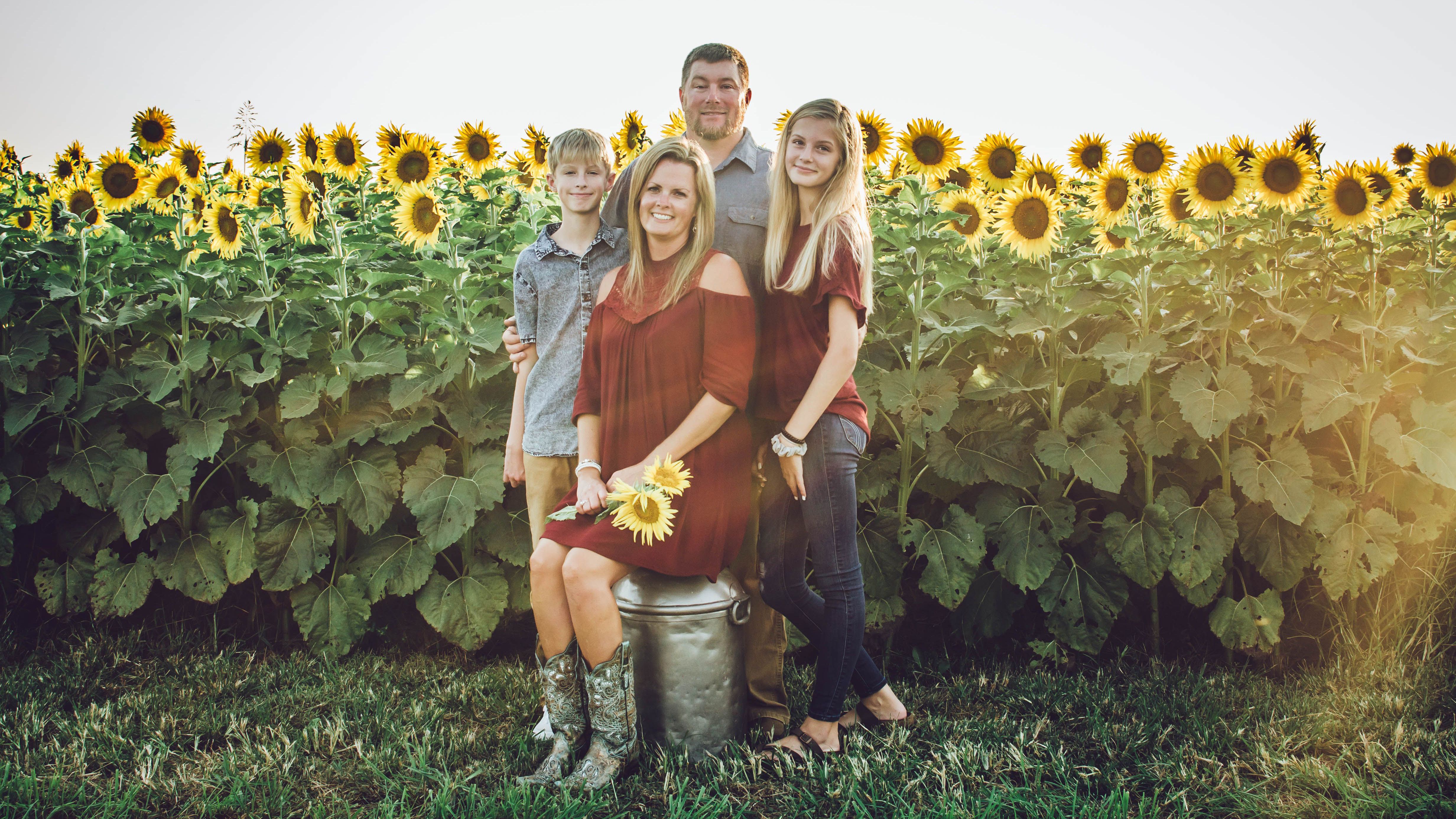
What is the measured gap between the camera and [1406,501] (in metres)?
3.16

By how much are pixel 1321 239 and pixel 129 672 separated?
183 inches

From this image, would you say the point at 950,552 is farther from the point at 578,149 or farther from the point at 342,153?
the point at 342,153

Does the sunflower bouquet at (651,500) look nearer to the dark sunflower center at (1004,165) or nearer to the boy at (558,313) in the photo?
the boy at (558,313)

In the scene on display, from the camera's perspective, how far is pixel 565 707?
8.37ft

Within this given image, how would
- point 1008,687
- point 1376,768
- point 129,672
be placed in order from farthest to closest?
point 129,672 → point 1008,687 → point 1376,768

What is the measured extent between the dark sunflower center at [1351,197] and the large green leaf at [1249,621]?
1373mm

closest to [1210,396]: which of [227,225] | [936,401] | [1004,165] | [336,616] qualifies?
[936,401]

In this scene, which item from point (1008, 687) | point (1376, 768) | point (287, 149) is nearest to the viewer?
point (1376, 768)

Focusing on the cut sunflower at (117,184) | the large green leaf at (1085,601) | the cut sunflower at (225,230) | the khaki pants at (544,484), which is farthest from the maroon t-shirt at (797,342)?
the cut sunflower at (117,184)

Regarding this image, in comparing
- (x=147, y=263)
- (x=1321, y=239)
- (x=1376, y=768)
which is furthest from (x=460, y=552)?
(x=1321, y=239)

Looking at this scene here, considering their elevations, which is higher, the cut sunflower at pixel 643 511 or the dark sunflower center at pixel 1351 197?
the dark sunflower center at pixel 1351 197

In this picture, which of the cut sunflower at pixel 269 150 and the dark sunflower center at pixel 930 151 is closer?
the dark sunflower center at pixel 930 151

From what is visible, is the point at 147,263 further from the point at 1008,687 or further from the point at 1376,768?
the point at 1376,768

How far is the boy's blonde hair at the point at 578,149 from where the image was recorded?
2627 mm
